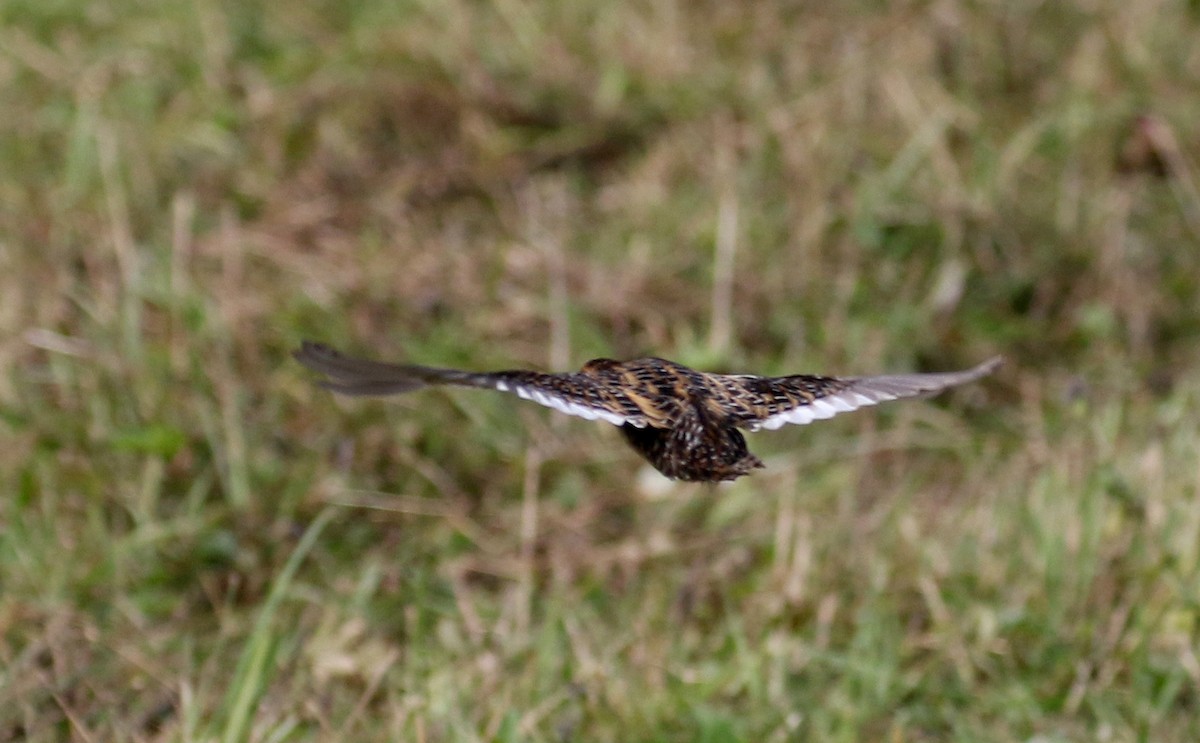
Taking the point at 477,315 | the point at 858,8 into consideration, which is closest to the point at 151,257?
the point at 477,315

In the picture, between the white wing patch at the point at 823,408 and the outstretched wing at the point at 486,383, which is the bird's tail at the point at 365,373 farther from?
the white wing patch at the point at 823,408

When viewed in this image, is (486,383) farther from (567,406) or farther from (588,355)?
(588,355)

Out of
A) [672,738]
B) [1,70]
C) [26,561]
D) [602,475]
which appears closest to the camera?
[672,738]

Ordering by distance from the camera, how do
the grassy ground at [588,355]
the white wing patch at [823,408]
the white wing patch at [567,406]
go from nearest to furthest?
the white wing patch at [567,406]
the white wing patch at [823,408]
the grassy ground at [588,355]

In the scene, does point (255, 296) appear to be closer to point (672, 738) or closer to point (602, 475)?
point (602, 475)

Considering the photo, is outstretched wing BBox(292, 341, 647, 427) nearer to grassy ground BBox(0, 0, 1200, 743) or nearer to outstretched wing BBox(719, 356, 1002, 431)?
outstretched wing BBox(719, 356, 1002, 431)

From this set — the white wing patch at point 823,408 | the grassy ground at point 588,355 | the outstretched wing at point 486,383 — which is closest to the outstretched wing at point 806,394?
the white wing patch at point 823,408

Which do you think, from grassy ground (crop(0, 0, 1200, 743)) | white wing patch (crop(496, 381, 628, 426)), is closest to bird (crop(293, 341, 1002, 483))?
white wing patch (crop(496, 381, 628, 426))
